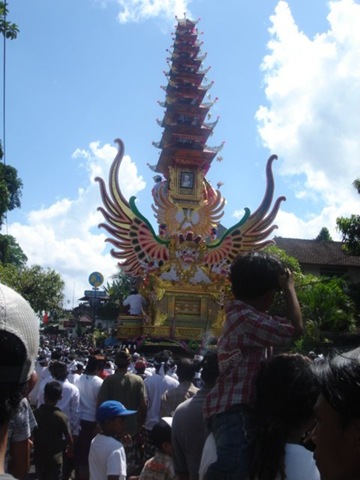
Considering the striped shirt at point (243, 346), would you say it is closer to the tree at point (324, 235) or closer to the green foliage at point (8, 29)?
the green foliage at point (8, 29)

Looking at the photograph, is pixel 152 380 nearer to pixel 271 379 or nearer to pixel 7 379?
pixel 271 379

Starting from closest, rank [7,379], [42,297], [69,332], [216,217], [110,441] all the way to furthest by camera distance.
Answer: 1. [7,379]
2. [110,441]
3. [216,217]
4. [42,297]
5. [69,332]

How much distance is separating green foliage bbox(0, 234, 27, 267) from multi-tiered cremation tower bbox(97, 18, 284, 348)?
20.3 m

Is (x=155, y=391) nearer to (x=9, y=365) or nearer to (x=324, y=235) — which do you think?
(x=9, y=365)

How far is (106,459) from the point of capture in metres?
4.29

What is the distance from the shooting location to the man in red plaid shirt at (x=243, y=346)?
2508 millimetres

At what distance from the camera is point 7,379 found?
1585mm

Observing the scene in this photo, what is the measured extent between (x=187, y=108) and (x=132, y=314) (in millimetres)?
12742

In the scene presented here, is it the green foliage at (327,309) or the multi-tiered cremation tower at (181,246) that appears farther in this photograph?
the multi-tiered cremation tower at (181,246)

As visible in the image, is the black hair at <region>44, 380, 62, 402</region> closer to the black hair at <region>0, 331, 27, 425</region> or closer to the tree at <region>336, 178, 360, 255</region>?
the black hair at <region>0, 331, 27, 425</region>

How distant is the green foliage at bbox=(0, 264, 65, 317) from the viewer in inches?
1512

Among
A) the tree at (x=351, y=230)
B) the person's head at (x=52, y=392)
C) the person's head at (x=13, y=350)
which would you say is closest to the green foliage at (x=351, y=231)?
the tree at (x=351, y=230)

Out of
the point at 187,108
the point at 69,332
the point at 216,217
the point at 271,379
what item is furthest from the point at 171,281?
the point at 69,332

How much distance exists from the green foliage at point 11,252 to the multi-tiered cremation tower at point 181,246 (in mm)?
20262
